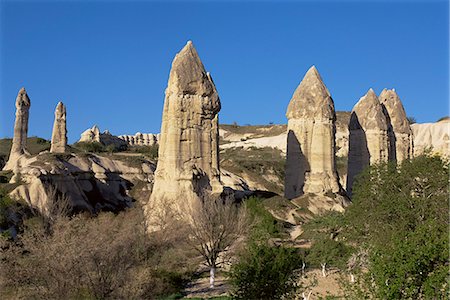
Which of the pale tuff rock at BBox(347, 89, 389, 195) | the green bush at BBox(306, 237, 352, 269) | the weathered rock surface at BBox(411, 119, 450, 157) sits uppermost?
the weathered rock surface at BBox(411, 119, 450, 157)

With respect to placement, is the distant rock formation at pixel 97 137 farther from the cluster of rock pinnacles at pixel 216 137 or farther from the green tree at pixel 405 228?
the green tree at pixel 405 228

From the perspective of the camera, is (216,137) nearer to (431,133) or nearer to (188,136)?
(188,136)

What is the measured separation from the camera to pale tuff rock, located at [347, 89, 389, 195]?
43000mm

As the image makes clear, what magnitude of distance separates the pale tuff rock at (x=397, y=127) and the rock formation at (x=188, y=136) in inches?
686

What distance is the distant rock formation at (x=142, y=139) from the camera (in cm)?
9424

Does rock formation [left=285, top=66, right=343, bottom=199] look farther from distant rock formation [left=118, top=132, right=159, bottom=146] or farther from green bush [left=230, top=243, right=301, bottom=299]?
distant rock formation [left=118, top=132, right=159, bottom=146]

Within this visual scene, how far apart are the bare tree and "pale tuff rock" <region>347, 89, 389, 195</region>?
18.8 meters

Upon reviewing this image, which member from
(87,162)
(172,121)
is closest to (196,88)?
(172,121)

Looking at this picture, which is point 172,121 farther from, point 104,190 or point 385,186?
point 385,186

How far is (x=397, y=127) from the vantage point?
46531 millimetres

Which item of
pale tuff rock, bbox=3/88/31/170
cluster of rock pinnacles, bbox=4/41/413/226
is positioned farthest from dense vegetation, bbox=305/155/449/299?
pale tuff rock, bbox=3/88/31/170

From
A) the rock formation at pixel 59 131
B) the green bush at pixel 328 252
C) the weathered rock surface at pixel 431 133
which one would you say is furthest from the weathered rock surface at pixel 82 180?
the weathered rock surface at pixel 431 133

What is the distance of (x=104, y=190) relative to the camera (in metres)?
41.3

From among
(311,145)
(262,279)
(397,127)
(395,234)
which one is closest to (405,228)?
(395,234)
